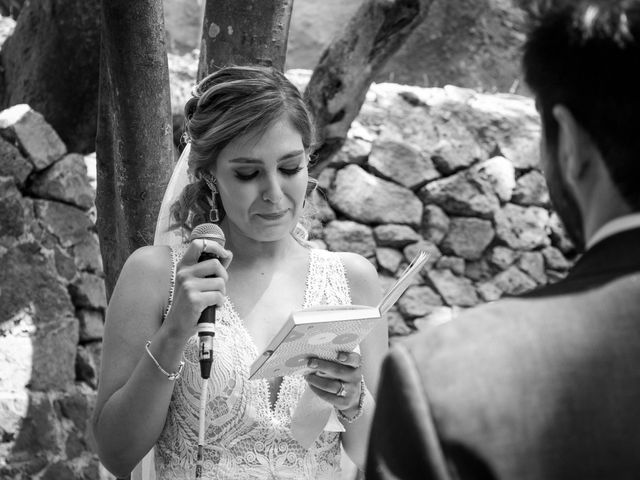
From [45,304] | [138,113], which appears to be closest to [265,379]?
[138,113]

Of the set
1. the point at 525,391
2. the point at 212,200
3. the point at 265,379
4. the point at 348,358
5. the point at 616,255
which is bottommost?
the point at 265,379

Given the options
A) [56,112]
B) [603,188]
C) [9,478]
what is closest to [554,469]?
[603,188]

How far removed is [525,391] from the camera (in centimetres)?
116

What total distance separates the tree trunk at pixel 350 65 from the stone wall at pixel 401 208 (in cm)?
197

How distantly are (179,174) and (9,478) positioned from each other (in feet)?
9.24

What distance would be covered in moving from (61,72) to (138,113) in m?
2.89

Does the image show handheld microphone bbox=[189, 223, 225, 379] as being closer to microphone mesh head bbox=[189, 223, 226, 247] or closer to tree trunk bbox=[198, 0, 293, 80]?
microphone mesh head bbox=[189, 223, 226, 247]

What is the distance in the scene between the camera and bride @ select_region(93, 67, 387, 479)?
2584 millimetres

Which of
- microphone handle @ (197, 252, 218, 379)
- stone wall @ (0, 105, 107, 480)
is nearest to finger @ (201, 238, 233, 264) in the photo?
microphone handle @ (197, 252, 218, 379)

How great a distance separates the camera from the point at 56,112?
6184mm

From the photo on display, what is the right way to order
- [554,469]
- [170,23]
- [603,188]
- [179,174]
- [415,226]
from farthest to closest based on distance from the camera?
1. [170,23]
2. [415,226]
3. [179,174]
4. [603,188]
5. [554,469]

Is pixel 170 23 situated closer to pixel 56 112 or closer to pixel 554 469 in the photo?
pixel 56 112

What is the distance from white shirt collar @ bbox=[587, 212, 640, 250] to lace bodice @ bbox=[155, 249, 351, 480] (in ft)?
5.38

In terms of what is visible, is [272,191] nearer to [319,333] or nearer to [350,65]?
[319,333]
